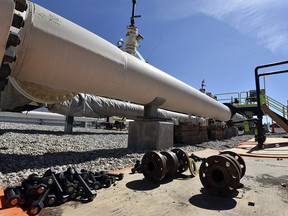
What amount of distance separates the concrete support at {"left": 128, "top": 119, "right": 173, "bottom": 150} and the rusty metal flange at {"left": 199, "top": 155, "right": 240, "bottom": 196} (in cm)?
338

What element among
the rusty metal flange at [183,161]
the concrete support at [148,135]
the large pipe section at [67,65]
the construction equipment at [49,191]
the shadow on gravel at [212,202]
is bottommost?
the shadow on gravel at [212,202]

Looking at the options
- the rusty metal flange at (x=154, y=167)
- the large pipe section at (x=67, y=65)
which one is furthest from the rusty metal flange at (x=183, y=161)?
the large pipe section at (x=67, y=65)

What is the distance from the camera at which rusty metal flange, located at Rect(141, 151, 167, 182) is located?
316 centimetres

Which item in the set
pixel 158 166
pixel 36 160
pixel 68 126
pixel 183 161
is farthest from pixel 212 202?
pixel 68 126

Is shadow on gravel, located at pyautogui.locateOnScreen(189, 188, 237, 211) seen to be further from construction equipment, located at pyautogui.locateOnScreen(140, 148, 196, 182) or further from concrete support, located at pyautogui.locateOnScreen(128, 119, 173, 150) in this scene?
concrete support, located at pyautogui.locateOnScreen(128, 119, 173, 150)

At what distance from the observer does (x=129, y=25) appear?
15.6 meters

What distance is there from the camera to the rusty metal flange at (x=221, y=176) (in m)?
2.67

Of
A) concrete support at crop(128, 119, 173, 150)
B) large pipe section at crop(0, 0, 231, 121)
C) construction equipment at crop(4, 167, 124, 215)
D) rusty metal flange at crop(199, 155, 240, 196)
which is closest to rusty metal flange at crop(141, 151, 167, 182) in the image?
rusty metal flange at crop(199, 155, 240, 196)

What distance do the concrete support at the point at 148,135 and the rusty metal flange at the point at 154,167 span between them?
290cm

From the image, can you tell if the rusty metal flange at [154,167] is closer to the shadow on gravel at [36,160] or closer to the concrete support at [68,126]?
the shadow on gravel at [36,160]

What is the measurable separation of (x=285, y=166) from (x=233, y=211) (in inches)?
126

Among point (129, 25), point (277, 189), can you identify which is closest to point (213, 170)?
point (277, 189)

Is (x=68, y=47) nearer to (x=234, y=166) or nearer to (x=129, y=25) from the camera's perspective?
(x=234, y=166)

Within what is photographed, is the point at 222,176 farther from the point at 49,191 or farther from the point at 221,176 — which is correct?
the point at 49,191
